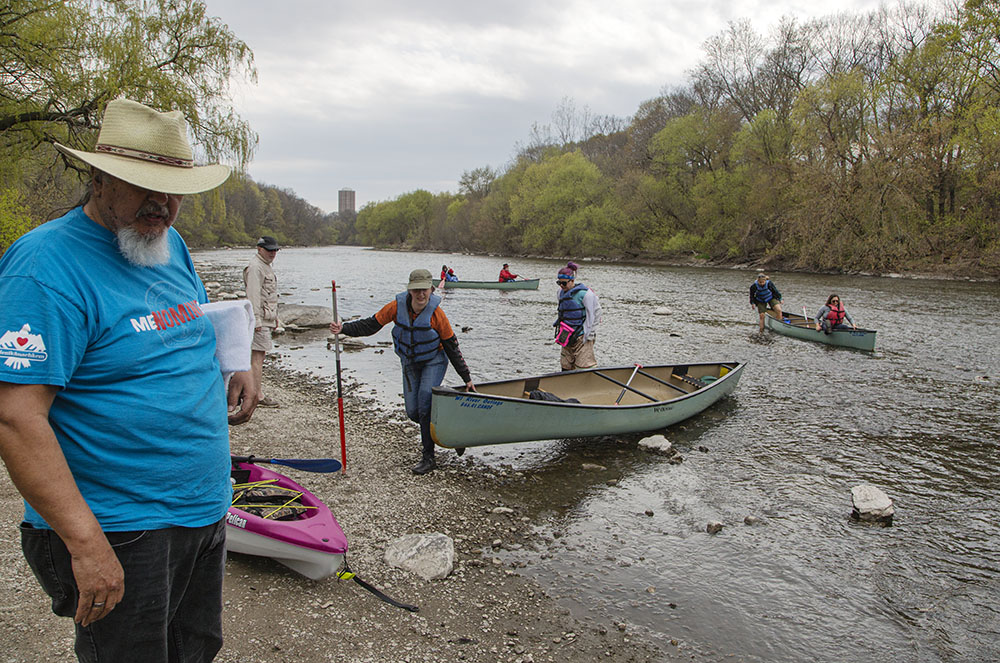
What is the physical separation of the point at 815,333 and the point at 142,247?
17.1 meters

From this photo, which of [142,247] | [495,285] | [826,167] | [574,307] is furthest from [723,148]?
[142,247]

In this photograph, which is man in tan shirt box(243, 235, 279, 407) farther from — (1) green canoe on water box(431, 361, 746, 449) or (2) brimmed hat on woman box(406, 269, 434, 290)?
(1) green canoe on water box(431, 361, 746, 449)

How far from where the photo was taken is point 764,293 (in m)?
18.2

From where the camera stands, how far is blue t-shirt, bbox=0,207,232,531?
1.59 m

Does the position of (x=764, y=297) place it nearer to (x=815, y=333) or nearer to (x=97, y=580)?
(x=815, y=333)

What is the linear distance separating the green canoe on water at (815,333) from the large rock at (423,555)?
541 inches

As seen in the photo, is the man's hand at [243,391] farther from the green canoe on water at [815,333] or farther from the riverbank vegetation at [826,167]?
the riverbank vegetation at [826,167]

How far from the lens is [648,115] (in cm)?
6844

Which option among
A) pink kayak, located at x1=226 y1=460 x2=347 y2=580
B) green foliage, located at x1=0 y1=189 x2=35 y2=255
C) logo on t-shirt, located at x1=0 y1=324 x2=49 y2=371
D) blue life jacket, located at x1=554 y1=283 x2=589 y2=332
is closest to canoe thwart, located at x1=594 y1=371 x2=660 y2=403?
blue life jacket, located at x1=554 y1=283 x2=589 y2=332

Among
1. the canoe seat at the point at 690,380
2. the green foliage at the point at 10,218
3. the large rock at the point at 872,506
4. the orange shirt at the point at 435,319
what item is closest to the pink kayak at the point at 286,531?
the orange shirt at the point at 435,319

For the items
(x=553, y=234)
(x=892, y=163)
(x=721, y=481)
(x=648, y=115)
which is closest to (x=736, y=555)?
(x=721, y=481)

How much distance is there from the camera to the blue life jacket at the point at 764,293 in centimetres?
1812

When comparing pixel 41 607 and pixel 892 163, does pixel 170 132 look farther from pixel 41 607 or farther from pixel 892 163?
pixel 892 163

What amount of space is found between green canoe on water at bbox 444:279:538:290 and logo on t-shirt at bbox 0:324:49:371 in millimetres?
29257
